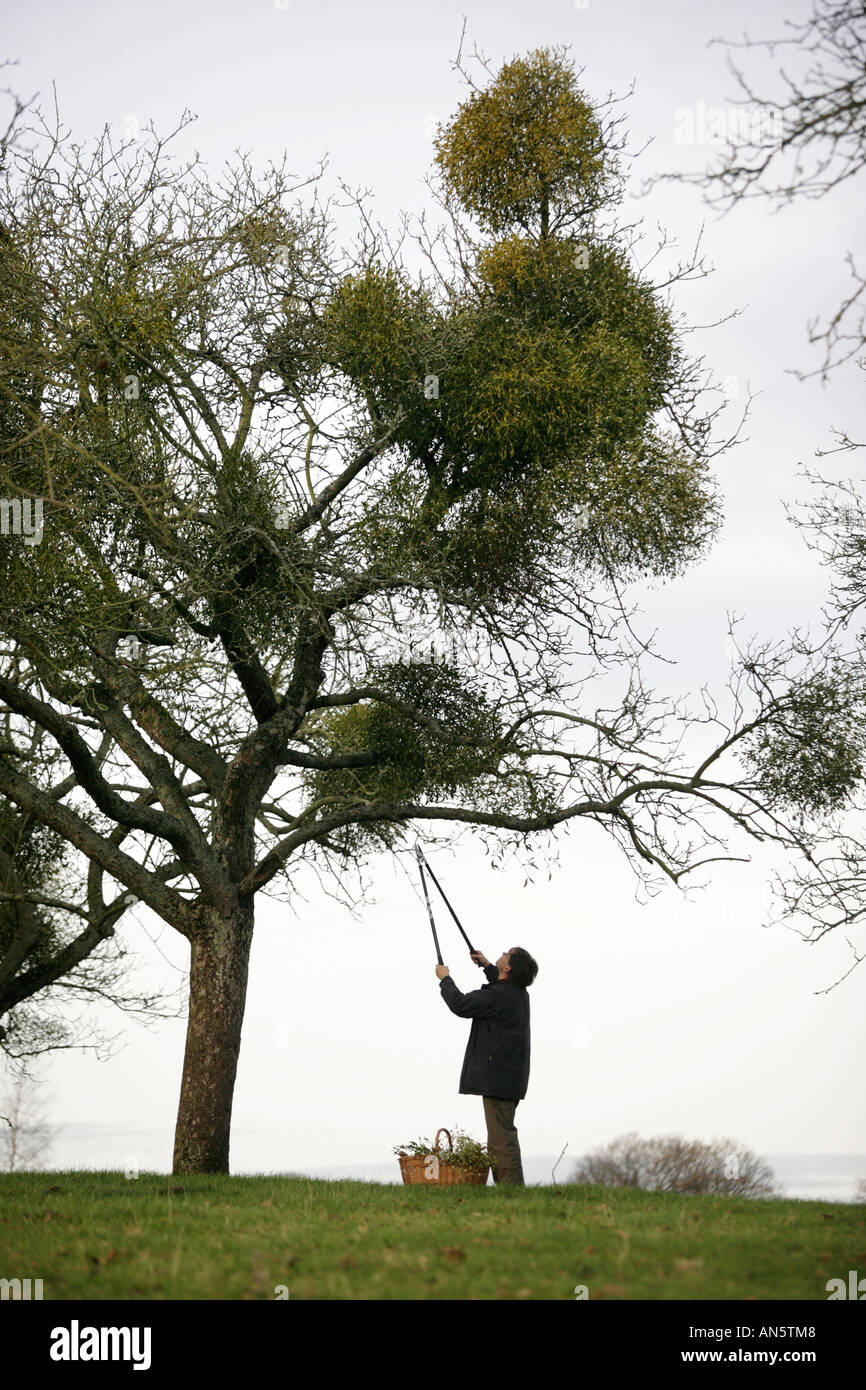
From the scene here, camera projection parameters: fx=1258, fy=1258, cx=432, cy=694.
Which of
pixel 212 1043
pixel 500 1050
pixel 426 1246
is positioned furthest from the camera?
pixel 212 1043

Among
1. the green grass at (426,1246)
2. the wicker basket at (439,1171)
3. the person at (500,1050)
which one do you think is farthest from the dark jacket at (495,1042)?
the green grass at (426,1246)

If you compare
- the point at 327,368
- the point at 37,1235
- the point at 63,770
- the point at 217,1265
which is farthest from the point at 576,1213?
the point at 63,770

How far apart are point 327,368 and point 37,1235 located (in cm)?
881

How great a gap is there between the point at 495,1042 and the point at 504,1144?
897 millimetres

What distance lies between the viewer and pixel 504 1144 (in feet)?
33.6

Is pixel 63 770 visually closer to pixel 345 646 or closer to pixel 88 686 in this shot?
pixel 88 686

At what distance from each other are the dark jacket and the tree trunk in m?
2.78

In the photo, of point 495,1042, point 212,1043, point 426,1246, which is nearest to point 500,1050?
point 495,1042

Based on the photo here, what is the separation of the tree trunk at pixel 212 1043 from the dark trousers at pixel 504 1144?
114 inches

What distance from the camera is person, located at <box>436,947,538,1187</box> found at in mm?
10031

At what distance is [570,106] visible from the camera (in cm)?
1291

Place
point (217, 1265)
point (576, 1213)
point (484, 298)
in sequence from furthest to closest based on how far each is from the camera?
point (484, 298) → point (576, 1213) → point (217, 1265)

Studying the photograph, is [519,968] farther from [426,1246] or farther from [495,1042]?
[426,1246]
